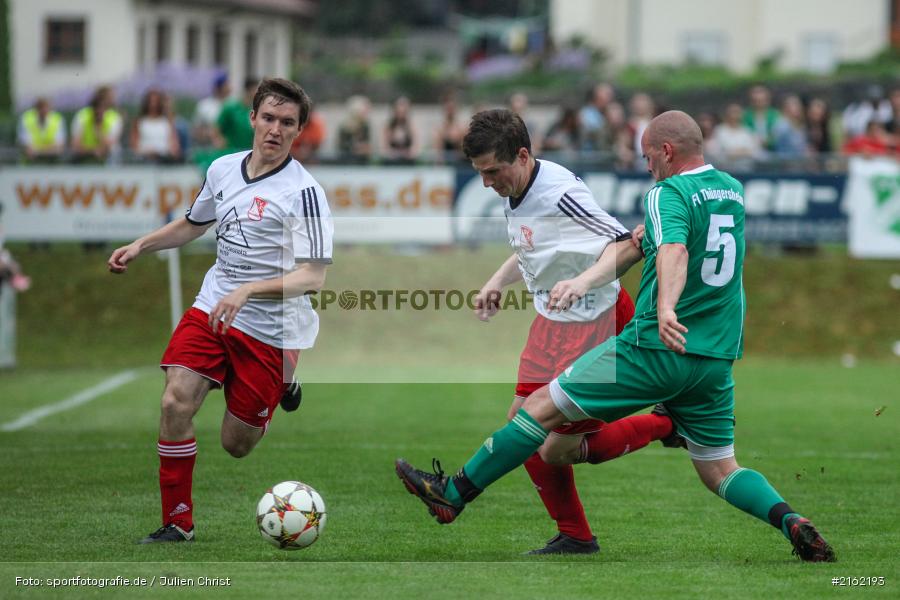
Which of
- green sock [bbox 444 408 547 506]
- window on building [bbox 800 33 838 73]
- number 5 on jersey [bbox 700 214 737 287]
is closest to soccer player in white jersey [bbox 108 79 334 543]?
green sock [bbox 444 408 547 506]

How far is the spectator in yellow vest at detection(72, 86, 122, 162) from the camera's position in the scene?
19875mm

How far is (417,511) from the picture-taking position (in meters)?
8.36

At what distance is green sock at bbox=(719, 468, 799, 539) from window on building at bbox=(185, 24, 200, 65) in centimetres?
4726

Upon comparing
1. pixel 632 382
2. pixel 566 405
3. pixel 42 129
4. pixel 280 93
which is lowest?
pixel 566 405

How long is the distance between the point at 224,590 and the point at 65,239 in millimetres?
14862

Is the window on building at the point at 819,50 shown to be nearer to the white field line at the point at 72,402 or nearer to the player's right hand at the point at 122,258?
the white field line at the point at 72,402

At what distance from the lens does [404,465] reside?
6.70 meters

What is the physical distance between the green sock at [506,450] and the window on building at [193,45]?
4710cm

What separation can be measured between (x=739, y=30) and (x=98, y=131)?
1271 inches

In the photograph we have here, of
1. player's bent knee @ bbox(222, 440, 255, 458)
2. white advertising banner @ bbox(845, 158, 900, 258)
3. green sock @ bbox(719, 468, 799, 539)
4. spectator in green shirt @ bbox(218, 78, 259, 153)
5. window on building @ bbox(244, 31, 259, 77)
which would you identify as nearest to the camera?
green sock @ bbox(719, 468, 799, 539)

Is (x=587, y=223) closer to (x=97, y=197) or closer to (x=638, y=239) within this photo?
(x=638, y=239)

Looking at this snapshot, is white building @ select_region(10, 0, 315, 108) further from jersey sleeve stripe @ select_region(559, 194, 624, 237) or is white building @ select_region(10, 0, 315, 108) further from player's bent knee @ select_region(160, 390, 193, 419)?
jersey sleeve stripe @ select_region(559, 194, 624, 237)

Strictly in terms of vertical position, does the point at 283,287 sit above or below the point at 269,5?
below

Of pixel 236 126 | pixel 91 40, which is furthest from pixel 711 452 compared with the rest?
pixel 91 40
